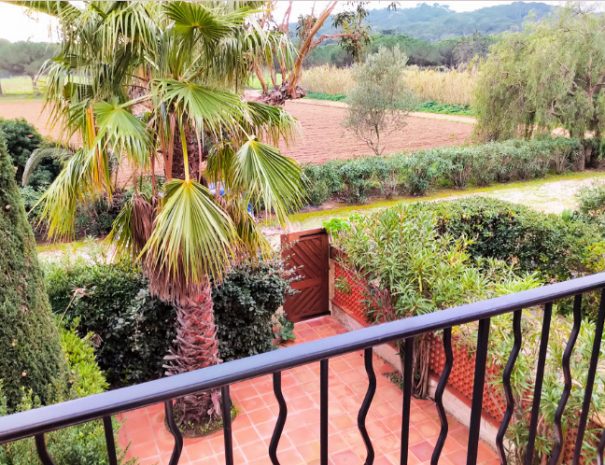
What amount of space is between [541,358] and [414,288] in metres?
3.75

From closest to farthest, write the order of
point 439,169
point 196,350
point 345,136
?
point 196,350, point 439,169, point 345,136

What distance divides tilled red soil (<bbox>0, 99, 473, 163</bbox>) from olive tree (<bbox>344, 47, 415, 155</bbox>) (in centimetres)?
83

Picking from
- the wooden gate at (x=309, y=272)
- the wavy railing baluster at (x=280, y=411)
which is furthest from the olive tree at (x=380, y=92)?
the wavy railing baluster at (x=280, y=411)

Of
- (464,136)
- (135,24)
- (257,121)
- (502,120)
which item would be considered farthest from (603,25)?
(135,24)

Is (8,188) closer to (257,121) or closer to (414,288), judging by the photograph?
(257,121)

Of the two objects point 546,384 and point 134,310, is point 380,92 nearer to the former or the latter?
point 134,310

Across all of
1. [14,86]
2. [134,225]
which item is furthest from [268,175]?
[14,86]

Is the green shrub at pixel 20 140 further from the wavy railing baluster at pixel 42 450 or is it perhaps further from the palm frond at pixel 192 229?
the wavy railing baluster at pixel 42 450

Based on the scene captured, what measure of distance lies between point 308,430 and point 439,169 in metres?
9.04

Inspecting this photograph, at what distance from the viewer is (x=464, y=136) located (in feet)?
59.8

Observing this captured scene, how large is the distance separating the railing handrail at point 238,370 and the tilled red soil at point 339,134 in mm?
11145

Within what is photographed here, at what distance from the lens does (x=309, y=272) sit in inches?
266

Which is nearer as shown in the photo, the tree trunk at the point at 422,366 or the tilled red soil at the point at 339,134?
the tree trunk at the point at 422,366

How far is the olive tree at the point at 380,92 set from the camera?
13.0m
